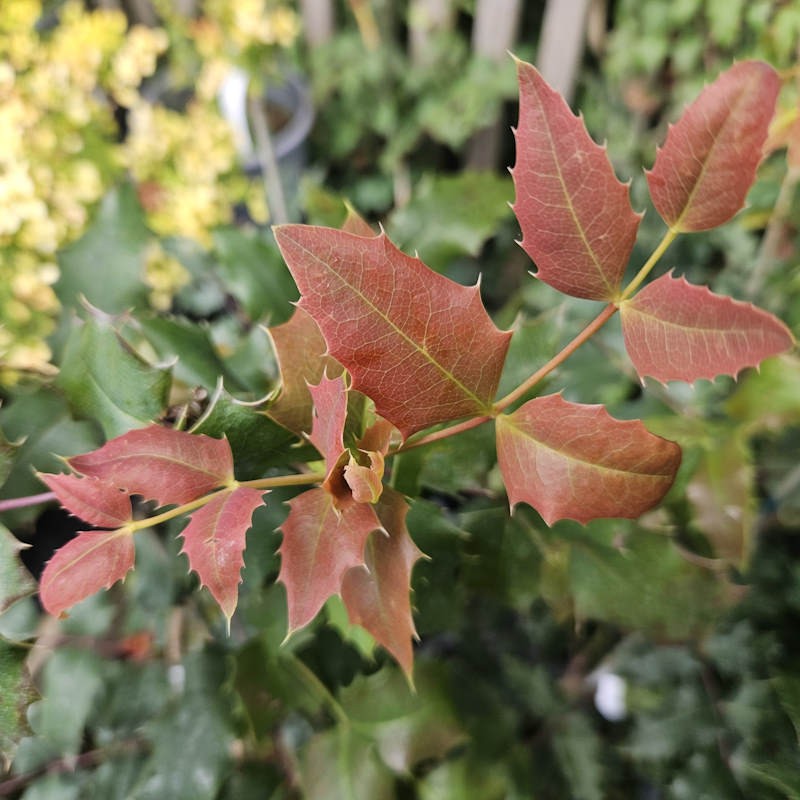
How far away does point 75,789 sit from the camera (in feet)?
1.92

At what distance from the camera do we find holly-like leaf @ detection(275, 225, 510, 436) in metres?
0.28

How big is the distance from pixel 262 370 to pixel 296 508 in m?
0.24

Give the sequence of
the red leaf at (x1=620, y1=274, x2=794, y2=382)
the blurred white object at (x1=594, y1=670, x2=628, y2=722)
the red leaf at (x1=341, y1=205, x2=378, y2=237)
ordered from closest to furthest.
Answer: the red leaf at (x1=620, y1=274, x2=794, y2=382) < the red leaf at (x1=341, y1=205, x2=378, y2=237) < the blurred white object at (x1=594, y1=670, x2=628, y2=722)

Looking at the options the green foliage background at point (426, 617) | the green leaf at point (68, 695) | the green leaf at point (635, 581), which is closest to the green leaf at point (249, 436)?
the green foliage background at point (426, 617)

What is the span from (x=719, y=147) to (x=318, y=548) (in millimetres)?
238

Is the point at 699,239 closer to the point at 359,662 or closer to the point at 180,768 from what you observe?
the point at 359,662

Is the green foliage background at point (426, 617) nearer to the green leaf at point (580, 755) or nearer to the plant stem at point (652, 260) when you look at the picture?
the green leaf at point (580, 755)

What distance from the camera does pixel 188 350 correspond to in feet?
1.67

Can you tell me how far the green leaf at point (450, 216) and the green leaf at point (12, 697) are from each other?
1.46ft

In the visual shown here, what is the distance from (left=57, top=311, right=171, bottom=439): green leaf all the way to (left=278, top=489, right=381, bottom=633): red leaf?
0.42 ft

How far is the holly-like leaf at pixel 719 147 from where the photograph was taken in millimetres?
277

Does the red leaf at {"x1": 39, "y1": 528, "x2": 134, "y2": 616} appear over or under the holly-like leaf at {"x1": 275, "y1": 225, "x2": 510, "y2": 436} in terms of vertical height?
under

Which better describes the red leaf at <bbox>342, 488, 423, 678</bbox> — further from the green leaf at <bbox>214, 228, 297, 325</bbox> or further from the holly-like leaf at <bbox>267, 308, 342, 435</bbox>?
the green leaf at <bbox>214, 228, 297, 325</bbox>

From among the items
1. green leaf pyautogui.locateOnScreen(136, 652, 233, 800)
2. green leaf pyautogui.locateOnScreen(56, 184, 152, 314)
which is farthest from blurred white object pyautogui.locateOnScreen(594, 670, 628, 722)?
green leaf pyautogui.locateOnScreen(56, 184, 152, 314)
